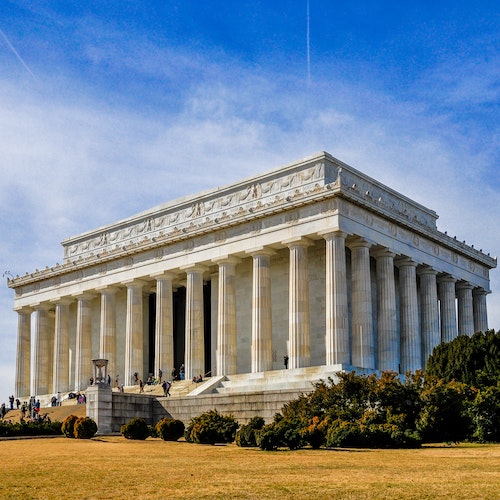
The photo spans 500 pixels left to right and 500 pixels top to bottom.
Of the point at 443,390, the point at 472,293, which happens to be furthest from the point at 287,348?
the point at 443,390

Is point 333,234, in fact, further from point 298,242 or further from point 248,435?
point 248,435

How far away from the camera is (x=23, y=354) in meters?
81.4

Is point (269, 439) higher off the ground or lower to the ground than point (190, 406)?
lower

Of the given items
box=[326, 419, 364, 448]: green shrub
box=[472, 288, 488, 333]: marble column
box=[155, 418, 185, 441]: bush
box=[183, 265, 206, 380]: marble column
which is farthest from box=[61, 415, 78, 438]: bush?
box=[472, 288, 488, 333]: marble column

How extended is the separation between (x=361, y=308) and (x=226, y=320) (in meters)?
10.7

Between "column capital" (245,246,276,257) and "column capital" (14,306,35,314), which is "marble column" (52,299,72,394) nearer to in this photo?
"column capital" (14,306,35,314)

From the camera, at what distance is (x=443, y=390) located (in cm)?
3741

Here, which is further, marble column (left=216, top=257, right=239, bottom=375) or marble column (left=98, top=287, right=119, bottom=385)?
marble column (left=98, top=287, right=119, bottom=385)

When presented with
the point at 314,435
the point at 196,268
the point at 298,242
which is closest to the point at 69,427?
the point at 314,435

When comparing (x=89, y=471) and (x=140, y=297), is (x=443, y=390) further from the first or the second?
(x=140, y=297)

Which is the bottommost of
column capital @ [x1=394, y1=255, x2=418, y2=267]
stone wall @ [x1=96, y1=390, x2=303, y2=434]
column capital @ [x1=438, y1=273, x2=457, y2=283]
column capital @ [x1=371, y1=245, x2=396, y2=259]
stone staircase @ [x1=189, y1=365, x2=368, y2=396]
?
stone wall @ [x1=96, y1=390, x2=303, y2=434]

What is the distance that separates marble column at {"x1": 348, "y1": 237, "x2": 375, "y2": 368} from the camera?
57.2m

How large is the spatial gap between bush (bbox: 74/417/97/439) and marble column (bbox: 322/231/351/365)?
18.9m

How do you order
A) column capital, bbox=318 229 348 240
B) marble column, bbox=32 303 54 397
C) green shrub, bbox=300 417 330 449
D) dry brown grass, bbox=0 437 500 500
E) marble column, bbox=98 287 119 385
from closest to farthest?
dry brown grass, bbox=0 437 500 500, green shrub, bbox=300 417 330 449, column capital, bbox=318 229 348 240, marble column, bbox=98 287 119 385, marble column, bbox=32 303 54 397
